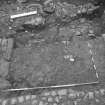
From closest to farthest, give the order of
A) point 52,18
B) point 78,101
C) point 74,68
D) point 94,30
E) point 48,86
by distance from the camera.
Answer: point 78,101, point 48,86, point 74,68, point 94,30, point 52,18

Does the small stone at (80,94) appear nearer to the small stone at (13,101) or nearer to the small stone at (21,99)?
the small stone at (21,99)

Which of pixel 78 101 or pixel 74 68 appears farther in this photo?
→ pixel 74 68

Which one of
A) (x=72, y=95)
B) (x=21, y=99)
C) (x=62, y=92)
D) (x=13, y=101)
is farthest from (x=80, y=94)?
(x=13, y=101)

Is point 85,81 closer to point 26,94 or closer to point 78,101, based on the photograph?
point 78,101

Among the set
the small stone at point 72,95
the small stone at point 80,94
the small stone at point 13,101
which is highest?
the small stone at point 80,94

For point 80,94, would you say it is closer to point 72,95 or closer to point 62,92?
point 72,95

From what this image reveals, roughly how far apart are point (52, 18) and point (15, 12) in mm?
1036

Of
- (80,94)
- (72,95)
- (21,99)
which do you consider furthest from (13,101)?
(80,94)

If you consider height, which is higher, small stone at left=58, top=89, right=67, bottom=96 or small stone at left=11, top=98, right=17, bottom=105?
small stone at left=58, top=89, right=67, bottom=96

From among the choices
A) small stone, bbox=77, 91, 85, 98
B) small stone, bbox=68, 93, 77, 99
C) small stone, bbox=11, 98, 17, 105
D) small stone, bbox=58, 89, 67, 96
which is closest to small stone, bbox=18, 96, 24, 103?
small stone, bbox=11, 98, 17, 105

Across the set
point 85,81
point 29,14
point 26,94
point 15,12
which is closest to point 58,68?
point 85,81

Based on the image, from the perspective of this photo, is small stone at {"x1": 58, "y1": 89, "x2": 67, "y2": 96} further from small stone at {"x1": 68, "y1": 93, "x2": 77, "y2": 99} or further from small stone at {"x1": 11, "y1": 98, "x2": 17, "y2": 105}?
small stone at {"x1": 11, "y1": 98, "x2": 17, "y2": 105}

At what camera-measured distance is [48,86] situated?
3.01 meters

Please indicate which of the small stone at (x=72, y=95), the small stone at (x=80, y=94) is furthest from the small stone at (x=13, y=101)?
the small stone at (x=80, y=94)
